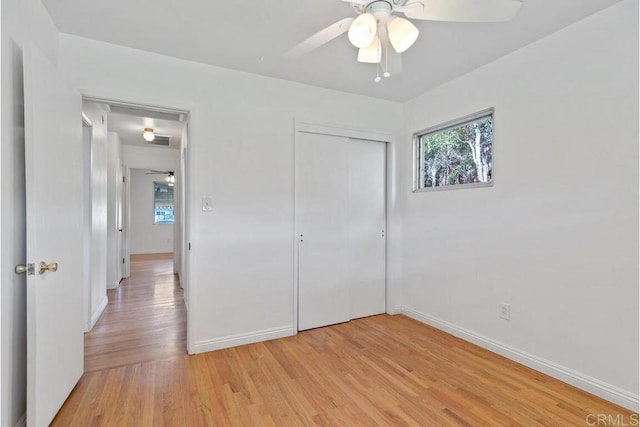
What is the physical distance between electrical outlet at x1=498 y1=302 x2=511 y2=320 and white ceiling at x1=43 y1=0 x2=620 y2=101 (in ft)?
6.69

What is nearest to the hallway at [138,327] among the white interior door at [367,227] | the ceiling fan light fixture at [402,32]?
the white interior door at [367,227]

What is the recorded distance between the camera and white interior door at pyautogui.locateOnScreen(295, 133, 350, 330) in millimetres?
3133

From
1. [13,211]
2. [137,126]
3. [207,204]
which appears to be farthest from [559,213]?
[137,126]

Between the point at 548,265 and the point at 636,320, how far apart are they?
0.54m

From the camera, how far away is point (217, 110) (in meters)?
2.71

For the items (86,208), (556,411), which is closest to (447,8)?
(556,411)

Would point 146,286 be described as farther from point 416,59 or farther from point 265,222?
point 416,59

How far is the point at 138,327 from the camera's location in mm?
3188

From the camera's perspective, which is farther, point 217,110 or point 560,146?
point 217,110

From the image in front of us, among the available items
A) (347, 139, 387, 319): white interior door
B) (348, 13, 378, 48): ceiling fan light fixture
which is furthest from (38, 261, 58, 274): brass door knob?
(347, 139, 387, 319): white interior door

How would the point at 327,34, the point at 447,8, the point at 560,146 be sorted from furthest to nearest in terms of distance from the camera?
the point at 560,146, the point at 327,34, the point at 447,8

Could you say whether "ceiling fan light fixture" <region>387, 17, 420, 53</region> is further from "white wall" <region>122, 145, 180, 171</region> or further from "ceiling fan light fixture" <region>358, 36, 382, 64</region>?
"white wall" <region>122, 145, 180, 171</region>

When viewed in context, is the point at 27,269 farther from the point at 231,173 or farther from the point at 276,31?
the point at 276,31

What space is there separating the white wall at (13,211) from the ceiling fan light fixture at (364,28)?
1640 mm
